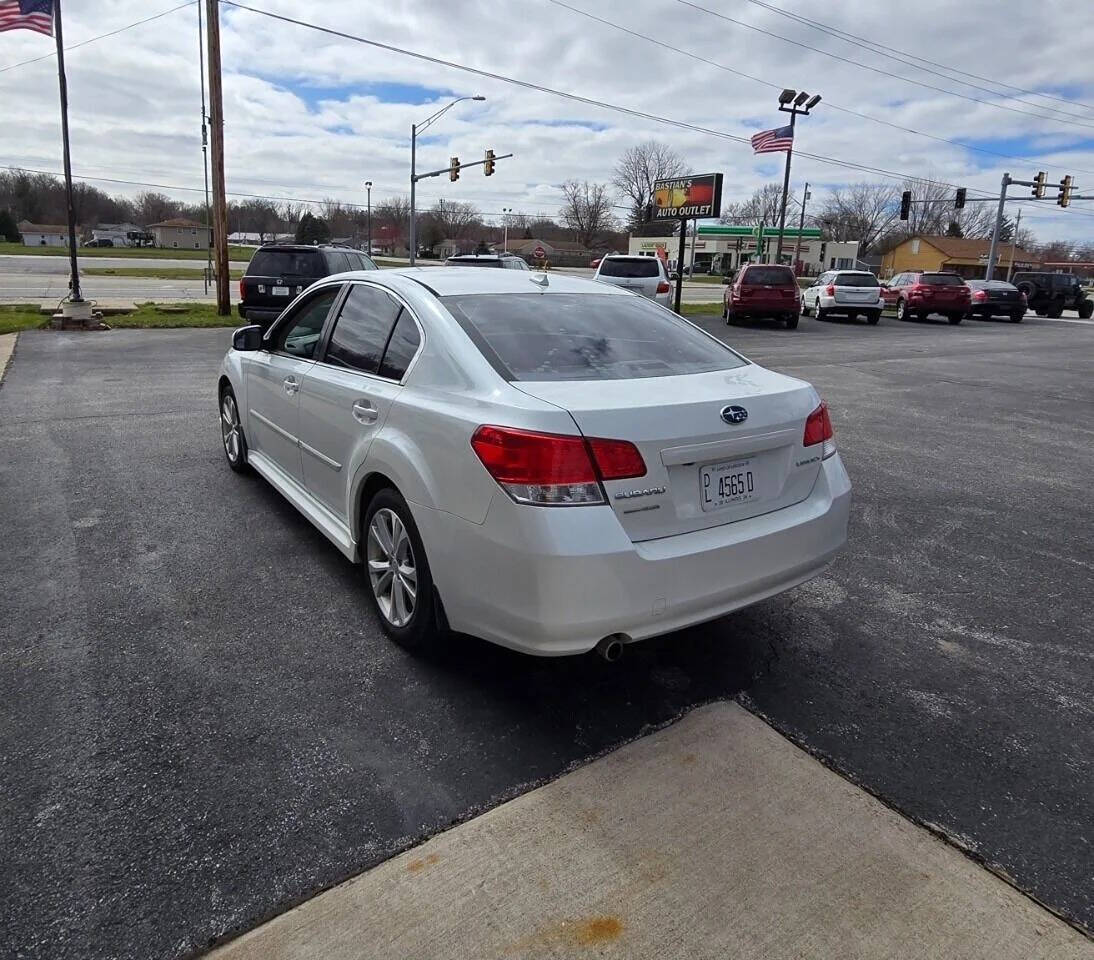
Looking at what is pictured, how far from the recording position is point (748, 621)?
392cm

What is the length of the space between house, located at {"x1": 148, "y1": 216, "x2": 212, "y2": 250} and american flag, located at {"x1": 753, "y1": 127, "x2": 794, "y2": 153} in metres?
108

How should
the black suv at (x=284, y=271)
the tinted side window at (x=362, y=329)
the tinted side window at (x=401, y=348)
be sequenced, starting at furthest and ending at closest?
the black suv at (x=284, y=271)
the tinted side window at (x=362, y=329)
the tinted side window at (x=401, y=348)

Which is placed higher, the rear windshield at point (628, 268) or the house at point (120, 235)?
the house at point (120, 235)

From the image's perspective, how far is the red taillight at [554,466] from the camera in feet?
8.84

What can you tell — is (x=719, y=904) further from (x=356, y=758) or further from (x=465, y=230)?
(x=465, y=230)

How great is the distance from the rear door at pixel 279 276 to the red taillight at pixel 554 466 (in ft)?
43.5

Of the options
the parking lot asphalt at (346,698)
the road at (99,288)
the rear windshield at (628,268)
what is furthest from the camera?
the road at (99,288)

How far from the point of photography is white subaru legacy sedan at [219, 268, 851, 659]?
2719 millimetres

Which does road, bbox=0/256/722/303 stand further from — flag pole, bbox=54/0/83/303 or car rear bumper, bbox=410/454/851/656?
car rear bumper, bbox=410/454/851/656

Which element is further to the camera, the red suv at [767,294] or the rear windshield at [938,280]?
the rear windshield at [938,280]

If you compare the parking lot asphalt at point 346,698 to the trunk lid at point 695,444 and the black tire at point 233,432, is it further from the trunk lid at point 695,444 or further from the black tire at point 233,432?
the trunk lid at point 695,444

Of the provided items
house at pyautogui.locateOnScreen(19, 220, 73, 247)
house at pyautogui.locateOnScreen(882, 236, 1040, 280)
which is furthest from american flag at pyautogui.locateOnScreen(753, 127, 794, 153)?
house at pyautogui.locateOnScreen(19, 220, 73, 247)

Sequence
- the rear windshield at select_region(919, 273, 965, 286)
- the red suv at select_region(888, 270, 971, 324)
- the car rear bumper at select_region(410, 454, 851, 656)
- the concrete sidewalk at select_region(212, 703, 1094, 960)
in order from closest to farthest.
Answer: the concrete sidewalk at select_region(212, 703, 1094, 960) → the car rear bumper at select_region(410, 454, 851, 656) → the red suv at select_region(888, 270, 971, 324) → the rear windshield at select_region(919, 273, 965, 286)

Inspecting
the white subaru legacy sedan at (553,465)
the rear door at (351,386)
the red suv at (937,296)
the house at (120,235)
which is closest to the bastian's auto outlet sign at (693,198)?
the red suv at (937,296)
